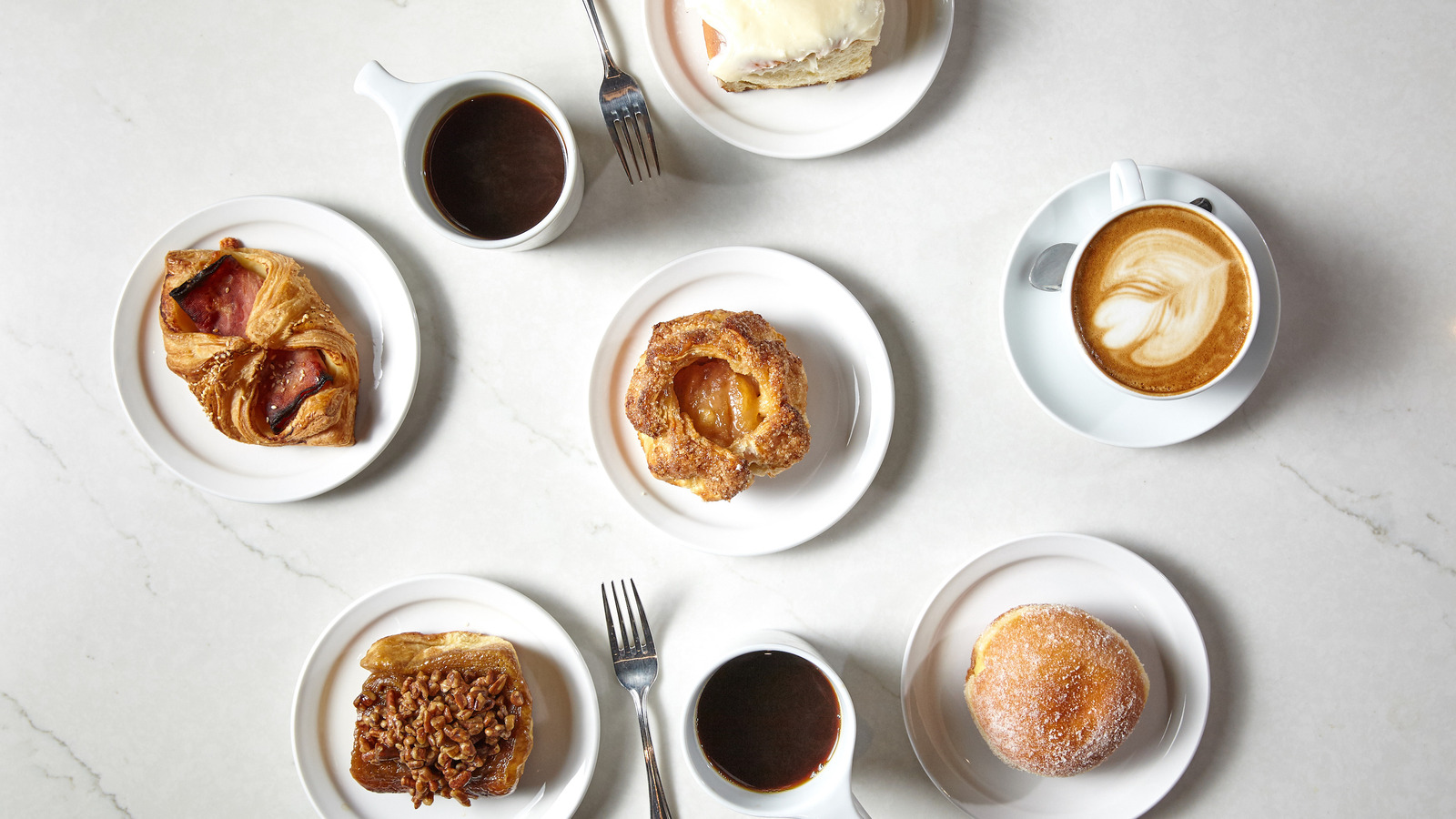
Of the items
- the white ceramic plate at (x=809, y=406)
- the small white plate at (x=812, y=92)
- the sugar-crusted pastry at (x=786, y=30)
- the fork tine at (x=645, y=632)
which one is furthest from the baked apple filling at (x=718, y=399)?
the sugar-crusted pastry at (x=786, y=30)

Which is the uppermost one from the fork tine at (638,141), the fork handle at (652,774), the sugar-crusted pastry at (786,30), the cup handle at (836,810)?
the sugar-crusted pastry at (786,30)

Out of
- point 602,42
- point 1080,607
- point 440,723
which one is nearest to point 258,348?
point 440,723

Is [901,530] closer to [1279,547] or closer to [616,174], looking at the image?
[1279,547]

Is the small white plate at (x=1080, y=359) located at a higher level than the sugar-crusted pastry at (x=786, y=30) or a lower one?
lower

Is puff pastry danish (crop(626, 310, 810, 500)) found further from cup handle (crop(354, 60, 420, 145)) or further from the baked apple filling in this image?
cup handle (crop(354, 60, 420, 145))

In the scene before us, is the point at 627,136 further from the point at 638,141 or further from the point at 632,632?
the point at 632,632

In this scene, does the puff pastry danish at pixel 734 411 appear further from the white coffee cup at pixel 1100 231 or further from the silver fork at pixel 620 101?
the white coffee cup at pixel 1100 231
